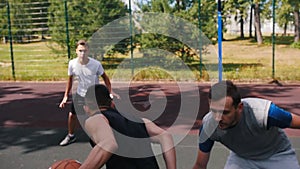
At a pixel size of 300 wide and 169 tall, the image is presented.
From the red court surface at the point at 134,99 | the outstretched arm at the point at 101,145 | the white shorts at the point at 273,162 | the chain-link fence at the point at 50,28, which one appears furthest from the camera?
the chain-link fence at the point at 50,28

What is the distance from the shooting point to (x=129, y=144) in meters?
2.93

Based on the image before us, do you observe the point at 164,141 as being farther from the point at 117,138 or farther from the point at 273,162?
the point at 273,162

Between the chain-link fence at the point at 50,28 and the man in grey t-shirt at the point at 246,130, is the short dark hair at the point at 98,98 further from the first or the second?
the chain-link fence at the point at 50,28

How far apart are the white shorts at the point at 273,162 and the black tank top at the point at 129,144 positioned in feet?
2.97

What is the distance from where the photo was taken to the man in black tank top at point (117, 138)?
2666 mm

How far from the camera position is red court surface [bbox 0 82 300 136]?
7836 millimetres

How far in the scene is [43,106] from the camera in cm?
976

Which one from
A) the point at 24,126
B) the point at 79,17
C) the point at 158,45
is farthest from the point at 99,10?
the point at 24,126

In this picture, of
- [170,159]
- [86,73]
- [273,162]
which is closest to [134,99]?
[86,73]

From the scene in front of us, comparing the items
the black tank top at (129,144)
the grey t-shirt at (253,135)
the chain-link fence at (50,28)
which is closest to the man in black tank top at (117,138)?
the black tank top at (129,144)

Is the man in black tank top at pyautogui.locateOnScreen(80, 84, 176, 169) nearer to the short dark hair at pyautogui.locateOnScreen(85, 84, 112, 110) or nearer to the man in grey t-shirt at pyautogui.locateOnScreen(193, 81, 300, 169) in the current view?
the short dark hair at pyautogui.locateOnScreen(85, 84, 112, 110)

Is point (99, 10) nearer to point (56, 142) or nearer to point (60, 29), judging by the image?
point (60, 29)

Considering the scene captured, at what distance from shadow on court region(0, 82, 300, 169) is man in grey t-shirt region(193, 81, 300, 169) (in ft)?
3.36

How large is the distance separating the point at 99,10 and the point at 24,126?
339 inches
